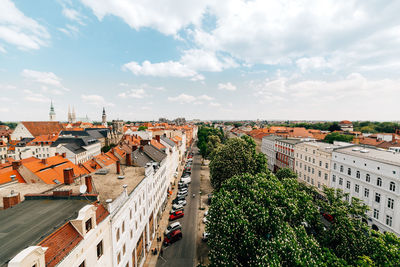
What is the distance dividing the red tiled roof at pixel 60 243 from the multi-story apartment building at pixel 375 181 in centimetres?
4326

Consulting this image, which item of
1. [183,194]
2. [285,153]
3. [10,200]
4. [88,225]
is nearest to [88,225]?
[88,225]

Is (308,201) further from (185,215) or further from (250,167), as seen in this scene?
(185,215)

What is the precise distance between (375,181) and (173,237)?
37.3m

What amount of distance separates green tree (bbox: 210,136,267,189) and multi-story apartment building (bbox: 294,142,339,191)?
18.5m

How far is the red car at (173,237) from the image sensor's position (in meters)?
28.5

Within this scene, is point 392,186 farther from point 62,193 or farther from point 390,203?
point 62,193

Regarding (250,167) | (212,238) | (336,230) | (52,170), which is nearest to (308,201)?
(336,230)

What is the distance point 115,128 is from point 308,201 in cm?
10417

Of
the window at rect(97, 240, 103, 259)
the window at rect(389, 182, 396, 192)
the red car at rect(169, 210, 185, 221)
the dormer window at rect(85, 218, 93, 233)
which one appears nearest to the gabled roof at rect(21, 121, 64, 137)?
the red car at rect(169, 210, 185, 221)

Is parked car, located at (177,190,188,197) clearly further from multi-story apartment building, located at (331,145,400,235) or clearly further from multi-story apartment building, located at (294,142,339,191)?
multi-story apartment building, located at (331,145,400,235)

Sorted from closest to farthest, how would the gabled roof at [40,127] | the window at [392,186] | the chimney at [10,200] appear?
the chimney at [10,200] → the window at [392,186] → the gabled roof at [40,127]

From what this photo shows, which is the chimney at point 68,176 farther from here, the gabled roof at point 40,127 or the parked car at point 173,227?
the gabled roof at point 40,127

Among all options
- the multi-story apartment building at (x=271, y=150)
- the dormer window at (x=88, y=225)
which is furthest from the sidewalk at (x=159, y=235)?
the multi-story apartment building at (x=271, y=150)

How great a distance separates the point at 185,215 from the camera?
36531 mm
